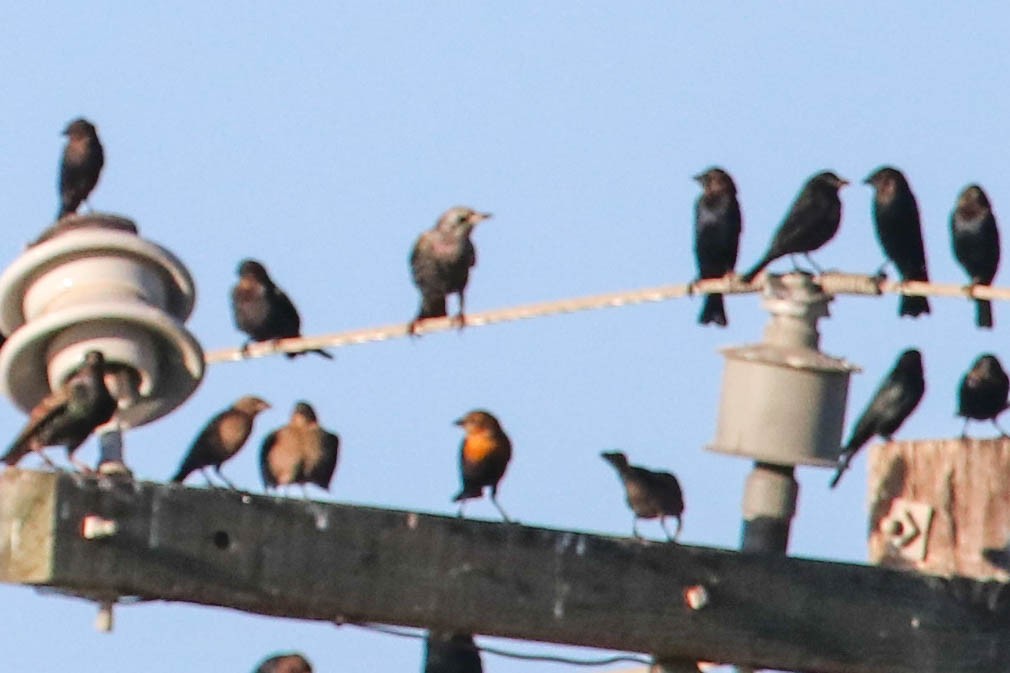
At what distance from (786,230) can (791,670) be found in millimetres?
5323

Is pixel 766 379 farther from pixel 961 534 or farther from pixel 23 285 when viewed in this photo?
pixel 23 285

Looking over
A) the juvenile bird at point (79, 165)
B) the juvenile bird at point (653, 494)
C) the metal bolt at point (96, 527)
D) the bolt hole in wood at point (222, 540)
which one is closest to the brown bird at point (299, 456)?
the juvenile bird at point (653, 494)

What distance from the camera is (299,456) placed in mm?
10977

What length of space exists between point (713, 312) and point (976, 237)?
1.71 meters

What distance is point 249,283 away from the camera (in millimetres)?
15430

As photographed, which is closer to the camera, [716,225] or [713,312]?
[713,312]

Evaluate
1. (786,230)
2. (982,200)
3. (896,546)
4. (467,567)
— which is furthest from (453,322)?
(982,200)

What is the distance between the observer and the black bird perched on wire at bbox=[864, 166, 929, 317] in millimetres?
13398

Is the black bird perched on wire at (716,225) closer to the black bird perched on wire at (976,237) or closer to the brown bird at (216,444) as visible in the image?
the black bird perched on wire at (976,237)

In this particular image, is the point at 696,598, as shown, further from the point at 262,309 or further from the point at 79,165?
the point at 79,165

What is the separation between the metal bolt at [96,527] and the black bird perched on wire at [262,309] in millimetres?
8812

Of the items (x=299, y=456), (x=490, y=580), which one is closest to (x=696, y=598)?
(x=490, y=580)

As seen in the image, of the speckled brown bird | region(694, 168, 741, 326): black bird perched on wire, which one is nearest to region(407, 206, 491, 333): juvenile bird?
region(694, 168, 741, 326): black bird perched on wire

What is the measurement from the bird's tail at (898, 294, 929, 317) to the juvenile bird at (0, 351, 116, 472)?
186 inches
